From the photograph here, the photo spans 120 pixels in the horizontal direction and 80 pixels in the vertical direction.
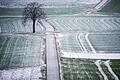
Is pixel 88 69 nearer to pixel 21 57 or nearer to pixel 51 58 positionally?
pixel 51 58

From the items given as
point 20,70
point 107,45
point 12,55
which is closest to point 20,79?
point 20,70

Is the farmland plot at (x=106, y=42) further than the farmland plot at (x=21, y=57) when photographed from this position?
Yes

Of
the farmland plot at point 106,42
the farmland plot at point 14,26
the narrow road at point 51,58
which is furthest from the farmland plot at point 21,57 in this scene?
the farmland plot at point 106,42

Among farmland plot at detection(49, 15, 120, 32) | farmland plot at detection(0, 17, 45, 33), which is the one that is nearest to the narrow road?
farmland plot at detection(0, 17, 45, 33)

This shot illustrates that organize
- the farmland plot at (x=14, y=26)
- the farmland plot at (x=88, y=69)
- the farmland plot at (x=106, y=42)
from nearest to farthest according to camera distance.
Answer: the farmland plot at (x=88, y=69) → the farmland plot at (x=106, y=42) → the farmland plot at (x=14, y=26)

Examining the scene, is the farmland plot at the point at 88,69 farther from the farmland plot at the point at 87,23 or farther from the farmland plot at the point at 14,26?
the farmland plot at the point at 14,26

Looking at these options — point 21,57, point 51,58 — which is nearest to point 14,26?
point 21,57

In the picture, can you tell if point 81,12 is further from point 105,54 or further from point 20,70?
point 20,70
